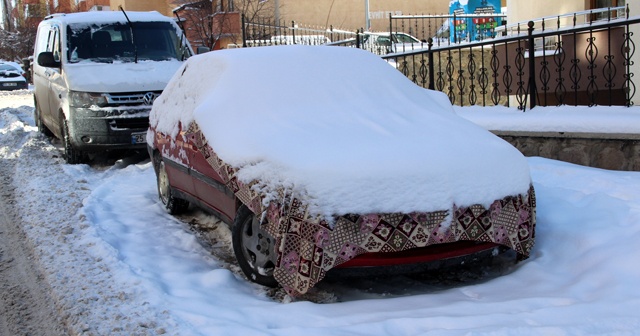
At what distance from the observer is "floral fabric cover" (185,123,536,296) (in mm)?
4766

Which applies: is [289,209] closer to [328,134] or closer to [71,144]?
[328,134]

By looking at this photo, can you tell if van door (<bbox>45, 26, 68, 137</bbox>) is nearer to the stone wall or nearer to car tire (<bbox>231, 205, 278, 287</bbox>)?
car tire (<bbox>231, 205, 278, 287</bbox>)

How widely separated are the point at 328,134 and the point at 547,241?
6.88 ft

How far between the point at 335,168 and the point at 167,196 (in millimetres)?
3344

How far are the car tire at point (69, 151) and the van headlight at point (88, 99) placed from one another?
544mm

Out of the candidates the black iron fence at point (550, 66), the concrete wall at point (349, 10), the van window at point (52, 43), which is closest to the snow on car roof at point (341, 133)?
the black iron fence at point (550, 66)

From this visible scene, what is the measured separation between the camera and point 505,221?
5.32m

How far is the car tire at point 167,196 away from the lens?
757cm

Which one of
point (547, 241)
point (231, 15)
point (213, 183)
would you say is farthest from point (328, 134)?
point (231, 15)

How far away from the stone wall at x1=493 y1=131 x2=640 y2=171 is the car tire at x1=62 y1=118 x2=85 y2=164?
19.9 feet

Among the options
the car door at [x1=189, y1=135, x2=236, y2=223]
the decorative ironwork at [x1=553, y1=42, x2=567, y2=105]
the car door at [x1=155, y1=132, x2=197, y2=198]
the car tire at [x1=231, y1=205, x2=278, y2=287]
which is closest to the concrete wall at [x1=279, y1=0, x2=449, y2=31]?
the decorative ironwork at [x1=553, y1=42, x2=567, y2=105]

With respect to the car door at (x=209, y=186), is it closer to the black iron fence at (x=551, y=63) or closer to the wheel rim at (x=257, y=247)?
the wheel rim at (x=257, y=247)

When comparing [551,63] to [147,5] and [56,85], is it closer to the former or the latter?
[56,85]

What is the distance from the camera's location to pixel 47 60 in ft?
35.8
